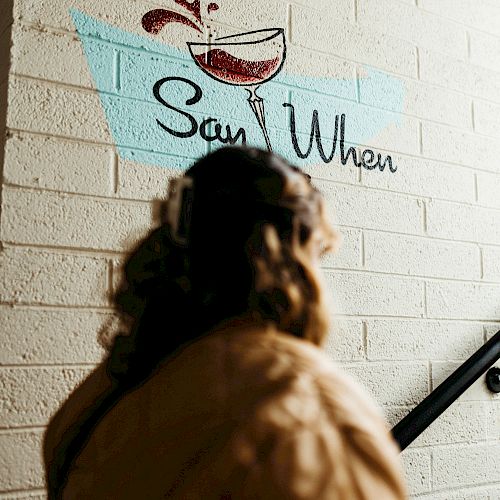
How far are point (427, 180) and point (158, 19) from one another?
943 mm

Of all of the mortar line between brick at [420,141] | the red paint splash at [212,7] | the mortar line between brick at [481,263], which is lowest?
the mortar line between brick at [481,263]

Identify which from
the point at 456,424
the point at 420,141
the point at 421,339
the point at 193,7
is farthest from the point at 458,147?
the point at 193,7

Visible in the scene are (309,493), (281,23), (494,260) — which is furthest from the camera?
(494,260)

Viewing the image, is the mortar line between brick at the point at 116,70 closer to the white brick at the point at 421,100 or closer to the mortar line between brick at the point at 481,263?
the white brick at the point at 421,100

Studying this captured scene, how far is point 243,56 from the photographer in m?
1.77

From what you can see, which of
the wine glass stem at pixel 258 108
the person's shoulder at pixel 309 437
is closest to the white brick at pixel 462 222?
the wine glass stem at pixel 258 108

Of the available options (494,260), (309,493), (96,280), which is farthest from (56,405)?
(494,260)

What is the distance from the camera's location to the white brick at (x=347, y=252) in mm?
1863

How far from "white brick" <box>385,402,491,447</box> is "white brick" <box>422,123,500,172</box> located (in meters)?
0.76

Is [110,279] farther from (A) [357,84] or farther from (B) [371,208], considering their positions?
(A) [357,84]

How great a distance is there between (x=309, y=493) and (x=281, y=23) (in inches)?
59.4

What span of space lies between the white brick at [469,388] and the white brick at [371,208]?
40 cm

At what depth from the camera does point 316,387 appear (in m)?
0.61

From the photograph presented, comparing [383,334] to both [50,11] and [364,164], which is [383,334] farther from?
[50,11]
